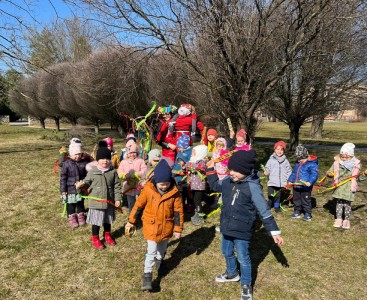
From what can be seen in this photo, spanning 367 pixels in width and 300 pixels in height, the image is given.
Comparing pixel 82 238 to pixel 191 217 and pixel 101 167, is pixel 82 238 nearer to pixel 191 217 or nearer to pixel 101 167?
pixel 101 167

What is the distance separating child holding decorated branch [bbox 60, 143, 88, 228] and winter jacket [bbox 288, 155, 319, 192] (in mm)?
3880

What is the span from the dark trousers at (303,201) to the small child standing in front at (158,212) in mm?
3131

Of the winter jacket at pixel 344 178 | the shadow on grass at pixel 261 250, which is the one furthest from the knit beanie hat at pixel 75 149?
the winter jacket at pixel 344 178

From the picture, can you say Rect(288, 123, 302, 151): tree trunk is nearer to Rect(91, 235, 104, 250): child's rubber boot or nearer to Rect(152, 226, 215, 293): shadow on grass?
Rect(152, 226, 215, 293): shadow on grass

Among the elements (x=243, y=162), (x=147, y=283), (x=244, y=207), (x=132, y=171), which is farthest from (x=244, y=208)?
(x=132, y=171)

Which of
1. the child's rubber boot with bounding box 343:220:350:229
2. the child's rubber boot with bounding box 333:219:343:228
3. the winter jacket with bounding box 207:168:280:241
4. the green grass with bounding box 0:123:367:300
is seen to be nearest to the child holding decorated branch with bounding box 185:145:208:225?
the green grass with bounding box 0:123:367:300

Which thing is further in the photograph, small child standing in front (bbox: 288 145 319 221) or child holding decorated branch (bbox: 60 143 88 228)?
small child standing in front (bbox: 288 145 319 221)

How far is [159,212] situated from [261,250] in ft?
6.39

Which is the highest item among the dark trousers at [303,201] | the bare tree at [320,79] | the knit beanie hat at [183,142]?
the bare tree at [320,79]

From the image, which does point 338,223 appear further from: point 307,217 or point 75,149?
point 75,149

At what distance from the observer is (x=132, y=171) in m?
5.46

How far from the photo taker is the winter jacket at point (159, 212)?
12.0ft

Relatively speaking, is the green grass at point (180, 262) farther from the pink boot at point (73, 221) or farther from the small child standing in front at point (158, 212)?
the small child standing in front at point (158, 212)

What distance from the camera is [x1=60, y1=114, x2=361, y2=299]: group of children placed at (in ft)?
11.3
